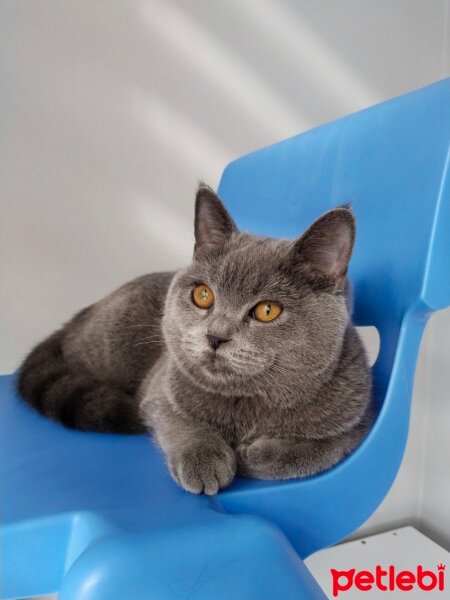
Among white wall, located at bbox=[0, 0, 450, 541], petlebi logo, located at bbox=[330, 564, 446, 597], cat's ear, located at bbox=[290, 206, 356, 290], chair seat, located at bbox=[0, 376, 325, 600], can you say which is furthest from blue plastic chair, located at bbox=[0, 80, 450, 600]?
petlebi logo, located at bbox=[330, 564, 446, 597]

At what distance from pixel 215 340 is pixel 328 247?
215 mm

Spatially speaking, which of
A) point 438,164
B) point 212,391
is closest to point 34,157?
point 212,391

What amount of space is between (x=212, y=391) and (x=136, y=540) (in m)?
0.26

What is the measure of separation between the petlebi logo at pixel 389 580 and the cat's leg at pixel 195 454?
37.8 inches

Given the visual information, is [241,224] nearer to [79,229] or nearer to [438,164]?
A: [79,229]

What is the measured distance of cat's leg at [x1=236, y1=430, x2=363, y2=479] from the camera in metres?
0.73

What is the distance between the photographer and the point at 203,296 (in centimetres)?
79

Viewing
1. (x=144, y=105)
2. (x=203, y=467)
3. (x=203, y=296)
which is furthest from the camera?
(x=144, y=105)

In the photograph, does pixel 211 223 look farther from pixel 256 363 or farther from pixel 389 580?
pixel 389 580

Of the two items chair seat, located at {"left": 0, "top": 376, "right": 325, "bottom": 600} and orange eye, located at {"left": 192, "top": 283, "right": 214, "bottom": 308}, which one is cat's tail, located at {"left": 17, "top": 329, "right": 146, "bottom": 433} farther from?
orange eye, located at {"left": 192, "top": 283, "right": 214, "bottom": 308}

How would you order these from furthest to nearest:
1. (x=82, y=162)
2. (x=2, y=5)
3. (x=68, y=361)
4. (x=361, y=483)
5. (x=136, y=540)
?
(x=82, y=162), (x=2, y=5), (x=68, y=361), (x=361, y=483), (x=136, y=540)

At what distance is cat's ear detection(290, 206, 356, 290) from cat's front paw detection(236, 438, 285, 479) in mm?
251

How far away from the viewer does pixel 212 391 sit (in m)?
0.78

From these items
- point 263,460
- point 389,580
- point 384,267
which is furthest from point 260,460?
point 389,580
